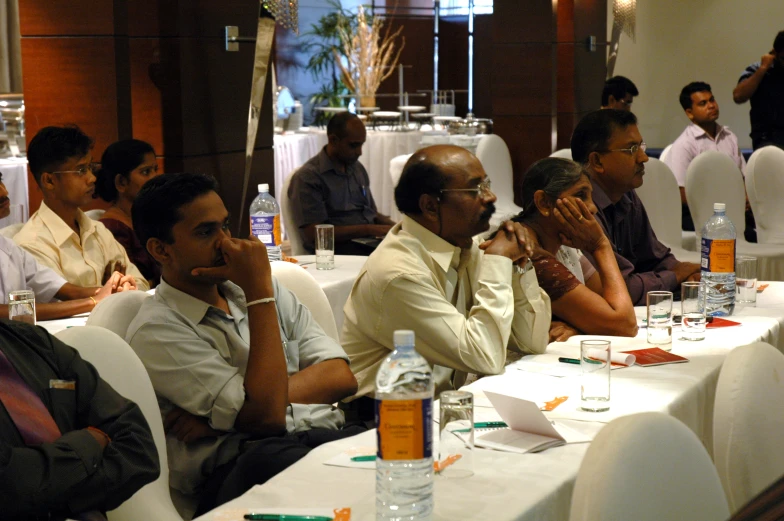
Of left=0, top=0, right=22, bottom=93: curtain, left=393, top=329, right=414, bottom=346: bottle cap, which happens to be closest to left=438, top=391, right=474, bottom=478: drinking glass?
left=393, top=329, right=414, bottom=346: bottle cap

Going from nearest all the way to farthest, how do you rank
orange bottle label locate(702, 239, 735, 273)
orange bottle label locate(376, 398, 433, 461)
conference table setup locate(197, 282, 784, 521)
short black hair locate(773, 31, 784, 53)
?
Result: orange bottle label locate(376, 398, 433, 461) < conference table setup locate(197, 282, 784, 521) < orange bottle label locate(702, 239, 735, 273) < short black hair locate(773, 31, 784, 53)

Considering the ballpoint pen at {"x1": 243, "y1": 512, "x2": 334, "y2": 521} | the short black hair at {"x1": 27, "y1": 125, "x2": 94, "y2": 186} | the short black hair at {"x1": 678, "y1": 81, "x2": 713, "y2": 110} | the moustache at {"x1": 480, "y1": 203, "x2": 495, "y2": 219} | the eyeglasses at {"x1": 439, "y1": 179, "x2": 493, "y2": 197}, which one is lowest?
the ballpoint pen at {"x1": 243, "y1": 512, "x2": 334, "y2": 521}

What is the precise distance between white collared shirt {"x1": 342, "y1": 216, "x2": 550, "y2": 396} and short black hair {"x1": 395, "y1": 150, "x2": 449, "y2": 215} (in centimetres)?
5

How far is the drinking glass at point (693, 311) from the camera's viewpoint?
A: 2801 millimetres

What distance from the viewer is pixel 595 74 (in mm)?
8570

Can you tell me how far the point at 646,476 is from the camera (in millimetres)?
1301

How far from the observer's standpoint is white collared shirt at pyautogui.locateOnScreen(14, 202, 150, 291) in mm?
3519

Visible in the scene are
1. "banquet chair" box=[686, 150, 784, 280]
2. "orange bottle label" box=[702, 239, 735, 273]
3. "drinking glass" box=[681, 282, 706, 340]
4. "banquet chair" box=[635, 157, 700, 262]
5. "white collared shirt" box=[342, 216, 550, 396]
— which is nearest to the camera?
"white collared shirt" box=[342, 216, 550, 396]

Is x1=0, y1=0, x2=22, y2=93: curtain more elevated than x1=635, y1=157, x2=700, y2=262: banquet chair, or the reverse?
x1=0, y1=0, x2=22, y2=93: curtain

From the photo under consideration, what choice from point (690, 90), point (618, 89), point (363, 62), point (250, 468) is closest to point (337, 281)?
point (250, 468)

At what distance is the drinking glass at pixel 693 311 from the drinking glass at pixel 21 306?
5.79 feet

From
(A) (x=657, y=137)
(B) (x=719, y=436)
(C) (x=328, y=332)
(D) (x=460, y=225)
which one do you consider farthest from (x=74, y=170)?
(A) (x=657, y=137)

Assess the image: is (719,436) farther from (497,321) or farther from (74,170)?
(74,170)

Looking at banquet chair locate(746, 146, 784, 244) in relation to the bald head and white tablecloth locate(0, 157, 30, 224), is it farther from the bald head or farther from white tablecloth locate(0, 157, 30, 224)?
white tablecloth locate(0, 157, 30, 224)
